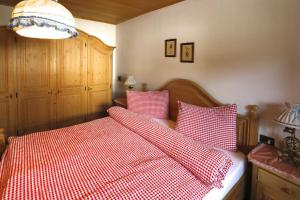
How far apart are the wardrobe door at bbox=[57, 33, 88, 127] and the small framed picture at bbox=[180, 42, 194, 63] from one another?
1657 millimetres

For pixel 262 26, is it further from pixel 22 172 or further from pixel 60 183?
pixel 22 172

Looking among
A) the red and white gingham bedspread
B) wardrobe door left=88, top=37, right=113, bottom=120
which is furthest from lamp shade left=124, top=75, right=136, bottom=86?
the red and white gingham bedspread

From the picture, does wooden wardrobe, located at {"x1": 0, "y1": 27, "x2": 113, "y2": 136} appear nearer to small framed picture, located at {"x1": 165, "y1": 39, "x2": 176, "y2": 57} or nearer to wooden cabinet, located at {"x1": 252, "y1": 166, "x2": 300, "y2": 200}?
small framed picture, located at {"x1": 165, "y1": 39, "x2": 176, "y2": 57}

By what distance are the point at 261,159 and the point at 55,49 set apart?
2.98 m

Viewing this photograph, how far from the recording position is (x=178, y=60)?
262 cm

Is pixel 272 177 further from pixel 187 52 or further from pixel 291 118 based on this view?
pixel 187 52

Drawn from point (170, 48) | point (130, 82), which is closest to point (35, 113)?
point (130, 82)

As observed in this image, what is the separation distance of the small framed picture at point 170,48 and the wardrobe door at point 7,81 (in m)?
2.08

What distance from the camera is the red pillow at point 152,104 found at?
2.57 meters

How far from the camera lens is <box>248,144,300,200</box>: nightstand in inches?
53.1

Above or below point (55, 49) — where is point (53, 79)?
below

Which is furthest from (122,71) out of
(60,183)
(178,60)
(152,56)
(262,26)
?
(60,183)

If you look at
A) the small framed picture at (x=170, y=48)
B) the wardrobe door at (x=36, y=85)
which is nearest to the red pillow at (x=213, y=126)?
the small framed picture at (x=170, y=48)

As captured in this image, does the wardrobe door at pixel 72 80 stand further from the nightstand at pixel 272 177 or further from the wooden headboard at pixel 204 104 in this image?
the nightstand at pixel 272 177
